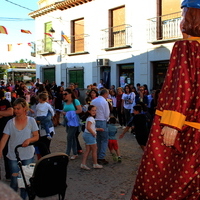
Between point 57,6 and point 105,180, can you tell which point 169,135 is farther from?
point 57,6

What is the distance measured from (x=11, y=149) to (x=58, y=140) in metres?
5.18

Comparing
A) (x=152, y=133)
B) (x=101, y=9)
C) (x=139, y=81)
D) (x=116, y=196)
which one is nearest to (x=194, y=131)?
(x=152, y=133)

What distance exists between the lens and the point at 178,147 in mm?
2596

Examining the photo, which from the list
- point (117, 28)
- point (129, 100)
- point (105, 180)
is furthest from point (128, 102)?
point (117, 28)

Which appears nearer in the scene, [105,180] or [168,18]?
[105,180]

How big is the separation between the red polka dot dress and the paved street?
2.18 metres

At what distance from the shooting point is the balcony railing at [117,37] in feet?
57.3

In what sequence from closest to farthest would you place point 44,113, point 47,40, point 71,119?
point 71,119 < point 44,113 < point 47,40

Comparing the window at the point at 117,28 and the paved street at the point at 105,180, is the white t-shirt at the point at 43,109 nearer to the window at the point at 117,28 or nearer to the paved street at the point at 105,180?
the paved street at the point at 105,180

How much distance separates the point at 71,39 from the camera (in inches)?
847

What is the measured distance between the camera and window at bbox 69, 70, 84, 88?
20906 mm

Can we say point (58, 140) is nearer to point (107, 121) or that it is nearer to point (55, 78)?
point (107, 121)

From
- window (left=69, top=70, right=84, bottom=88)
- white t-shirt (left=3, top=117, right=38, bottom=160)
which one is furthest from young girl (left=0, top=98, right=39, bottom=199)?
window (left=69, top=70, right=84, bottom=88)

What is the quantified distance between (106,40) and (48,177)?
51.8 ft
